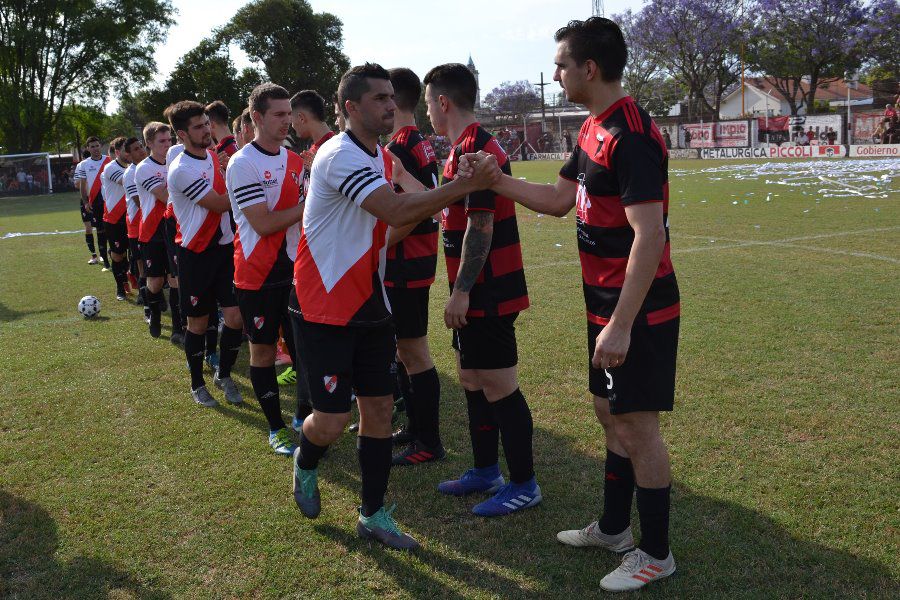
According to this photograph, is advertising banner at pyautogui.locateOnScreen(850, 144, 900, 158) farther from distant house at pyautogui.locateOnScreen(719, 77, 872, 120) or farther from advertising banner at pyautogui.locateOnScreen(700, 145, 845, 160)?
distant house at pyautogui.locateOnScreen(719, 77, 872, 120)

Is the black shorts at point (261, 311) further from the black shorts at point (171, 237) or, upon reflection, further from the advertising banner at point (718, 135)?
the advertising banner at point (718, 135)

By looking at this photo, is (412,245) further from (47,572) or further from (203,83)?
(203,83)

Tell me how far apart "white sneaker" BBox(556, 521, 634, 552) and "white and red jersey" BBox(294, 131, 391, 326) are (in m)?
1.45

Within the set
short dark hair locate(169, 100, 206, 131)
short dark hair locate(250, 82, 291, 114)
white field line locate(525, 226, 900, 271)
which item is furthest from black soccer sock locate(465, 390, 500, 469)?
white field line locate(525, 226, 900, 271)

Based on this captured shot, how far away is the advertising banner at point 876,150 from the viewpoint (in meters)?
34.7

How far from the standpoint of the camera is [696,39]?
192 feet

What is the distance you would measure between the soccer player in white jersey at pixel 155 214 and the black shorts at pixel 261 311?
127 inches

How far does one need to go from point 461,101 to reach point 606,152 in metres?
1.30

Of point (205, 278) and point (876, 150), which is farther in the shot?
point (876, 150)

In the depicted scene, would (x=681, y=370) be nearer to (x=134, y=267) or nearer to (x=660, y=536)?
(x=660, y=536)

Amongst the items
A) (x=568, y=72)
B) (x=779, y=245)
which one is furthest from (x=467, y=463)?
(x=779, y=245)

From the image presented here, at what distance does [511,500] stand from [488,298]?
115cm

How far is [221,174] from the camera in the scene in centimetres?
656

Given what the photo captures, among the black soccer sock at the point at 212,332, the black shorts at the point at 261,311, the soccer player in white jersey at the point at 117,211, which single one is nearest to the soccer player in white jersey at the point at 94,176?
the soccer player in white jersey at the point at 117,211
